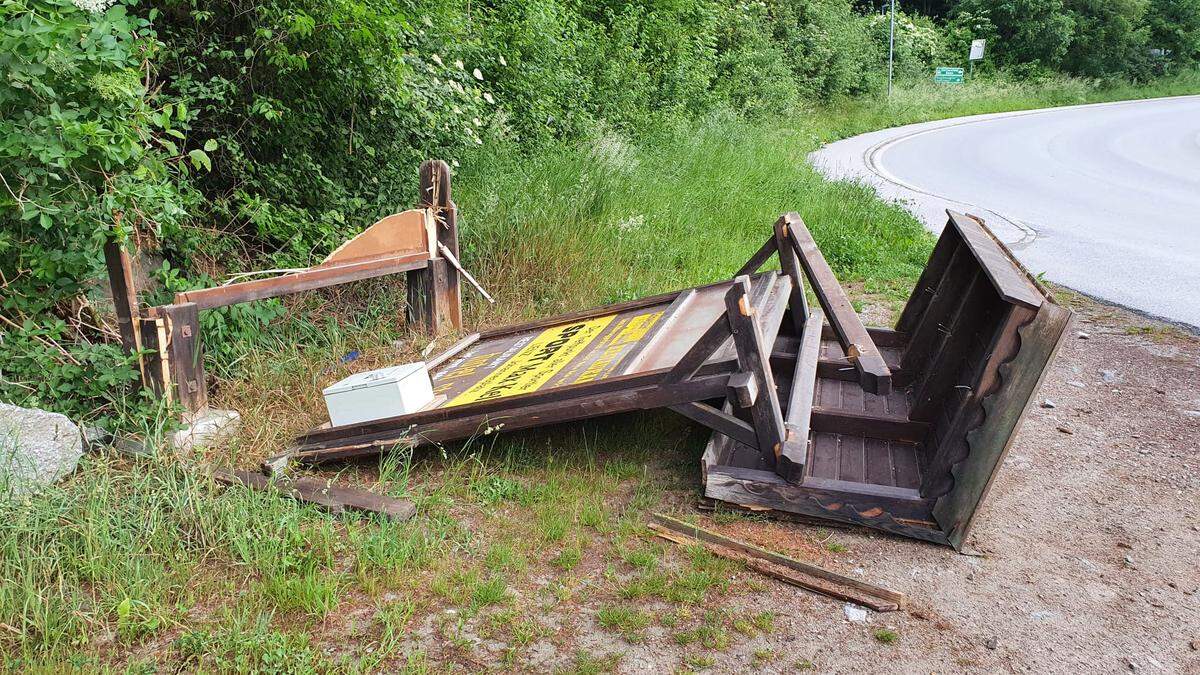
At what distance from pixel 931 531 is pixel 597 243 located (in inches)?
155

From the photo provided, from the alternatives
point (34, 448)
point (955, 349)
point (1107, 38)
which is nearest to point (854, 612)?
point (955, 349)

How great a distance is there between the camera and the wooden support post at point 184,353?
13.5 feet

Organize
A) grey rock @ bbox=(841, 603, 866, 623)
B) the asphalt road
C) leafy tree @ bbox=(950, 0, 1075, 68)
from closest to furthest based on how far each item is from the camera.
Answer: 1. grey rock @ bbox=(841, 603, 866, 623)
2. the asphalt road
3. leafy tree @ bbox=(950, 0, 1075, 68)

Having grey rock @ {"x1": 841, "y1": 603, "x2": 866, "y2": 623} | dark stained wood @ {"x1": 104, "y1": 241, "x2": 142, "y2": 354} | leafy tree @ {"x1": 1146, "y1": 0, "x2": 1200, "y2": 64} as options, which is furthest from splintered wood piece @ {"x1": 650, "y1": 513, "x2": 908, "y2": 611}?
leafy tree @ {"x1": 1146, "y1": 0, "x2": 1200, "y2": 64}

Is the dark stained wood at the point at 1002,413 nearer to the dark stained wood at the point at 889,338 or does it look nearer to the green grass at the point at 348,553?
the green grass at the point at 348,553

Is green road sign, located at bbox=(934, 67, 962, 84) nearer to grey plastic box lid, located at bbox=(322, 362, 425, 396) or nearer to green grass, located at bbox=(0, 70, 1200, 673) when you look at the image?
green grass, located at bbox=(0, 70, 1200, 673)

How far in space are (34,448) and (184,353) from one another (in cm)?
73

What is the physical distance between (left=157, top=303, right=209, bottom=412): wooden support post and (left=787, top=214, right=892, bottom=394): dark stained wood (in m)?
3.04

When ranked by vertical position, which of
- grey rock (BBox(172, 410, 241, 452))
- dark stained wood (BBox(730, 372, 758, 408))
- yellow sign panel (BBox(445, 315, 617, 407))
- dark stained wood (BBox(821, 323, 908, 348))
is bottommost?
dark stained wood (BBox(821, 323, 908, 348))

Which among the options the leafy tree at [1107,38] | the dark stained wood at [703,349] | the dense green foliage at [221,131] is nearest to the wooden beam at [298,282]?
the dense green foliage at [221,131]

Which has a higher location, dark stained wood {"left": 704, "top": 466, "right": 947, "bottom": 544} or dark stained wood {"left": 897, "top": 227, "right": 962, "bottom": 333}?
dark stained wood {"left": 897, "top": 227, "right": 962, "bottom": 333}

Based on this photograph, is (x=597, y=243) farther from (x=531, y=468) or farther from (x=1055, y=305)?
(x=1055, y=305)

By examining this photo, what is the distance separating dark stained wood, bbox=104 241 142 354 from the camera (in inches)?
159

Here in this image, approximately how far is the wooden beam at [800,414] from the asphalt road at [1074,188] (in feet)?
13.5
